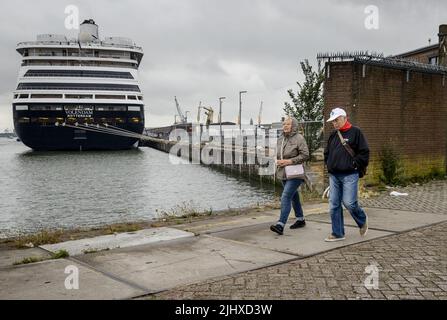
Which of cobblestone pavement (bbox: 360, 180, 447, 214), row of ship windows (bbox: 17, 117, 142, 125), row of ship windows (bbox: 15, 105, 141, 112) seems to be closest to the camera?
cobblestone pavement (bbox: 360, 180, 447, 214)

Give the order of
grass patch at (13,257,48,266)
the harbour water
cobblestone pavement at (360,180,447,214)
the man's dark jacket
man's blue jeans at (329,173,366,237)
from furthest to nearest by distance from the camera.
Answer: the harbour water → cobblestone pavement at (360,180,447,214) → man's blue jeans at (329,173,366,237) → the man's dark jacket → grass patch at (13,257,48,266)

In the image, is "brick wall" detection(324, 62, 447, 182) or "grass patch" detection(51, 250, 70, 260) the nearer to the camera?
"grass patch" detection(51, 250, 70, 260)

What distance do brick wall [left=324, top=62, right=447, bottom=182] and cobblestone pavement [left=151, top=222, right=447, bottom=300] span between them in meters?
6.67

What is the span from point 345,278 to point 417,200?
6.48m

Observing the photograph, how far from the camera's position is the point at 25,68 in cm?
5631

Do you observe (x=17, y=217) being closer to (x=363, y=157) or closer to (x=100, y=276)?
(x=100, y=276)

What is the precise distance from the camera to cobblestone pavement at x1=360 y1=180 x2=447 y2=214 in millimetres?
9105

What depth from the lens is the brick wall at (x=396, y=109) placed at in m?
11.9

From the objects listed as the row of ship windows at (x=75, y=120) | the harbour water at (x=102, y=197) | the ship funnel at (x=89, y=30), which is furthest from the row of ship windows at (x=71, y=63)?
the harbour water at (x=102, y=197)

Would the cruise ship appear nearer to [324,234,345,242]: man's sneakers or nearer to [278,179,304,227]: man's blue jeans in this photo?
[278,179,304,227]: man's blue jeans

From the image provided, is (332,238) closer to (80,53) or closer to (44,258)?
(44,258)

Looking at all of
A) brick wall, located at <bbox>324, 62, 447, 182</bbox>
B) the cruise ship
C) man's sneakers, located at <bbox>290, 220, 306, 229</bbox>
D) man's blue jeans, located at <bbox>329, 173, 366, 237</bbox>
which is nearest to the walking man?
man's blue jeans, located at <bbox>329, 173, 366, 237</bbox>

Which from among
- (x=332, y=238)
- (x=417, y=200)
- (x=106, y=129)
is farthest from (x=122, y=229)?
(x=106, y=129)

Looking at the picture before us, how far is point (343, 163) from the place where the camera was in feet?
19.2
